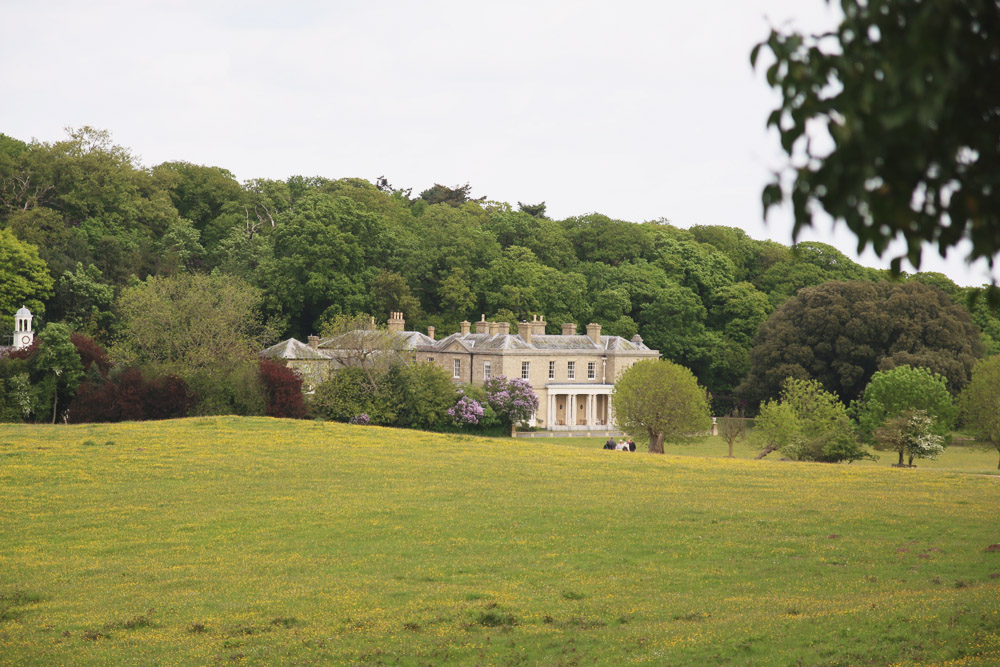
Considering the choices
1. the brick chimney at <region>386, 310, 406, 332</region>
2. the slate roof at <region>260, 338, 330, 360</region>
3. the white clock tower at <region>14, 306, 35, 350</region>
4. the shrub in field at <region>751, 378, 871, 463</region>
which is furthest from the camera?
the brick chimney at <region>386, 310, 406, 332</region>

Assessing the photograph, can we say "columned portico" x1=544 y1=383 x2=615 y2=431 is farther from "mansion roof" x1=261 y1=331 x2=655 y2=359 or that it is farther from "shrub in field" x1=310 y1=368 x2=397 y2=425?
"shrub in field" x1=310 y1=368 x2=397 y2=425

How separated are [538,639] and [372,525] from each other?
1113cm

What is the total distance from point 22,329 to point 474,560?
55.7 metres

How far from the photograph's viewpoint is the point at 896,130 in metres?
4.86

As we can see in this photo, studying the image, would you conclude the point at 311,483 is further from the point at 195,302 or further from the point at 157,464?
the point at 195,302

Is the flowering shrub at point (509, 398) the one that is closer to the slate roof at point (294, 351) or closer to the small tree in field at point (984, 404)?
the slate roof at point (294, 351)

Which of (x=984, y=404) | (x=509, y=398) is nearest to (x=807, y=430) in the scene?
(x=984, y=404)

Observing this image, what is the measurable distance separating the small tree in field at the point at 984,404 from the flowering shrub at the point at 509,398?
1034 inches

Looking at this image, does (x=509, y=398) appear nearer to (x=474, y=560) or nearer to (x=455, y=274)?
(x=455, y=274)

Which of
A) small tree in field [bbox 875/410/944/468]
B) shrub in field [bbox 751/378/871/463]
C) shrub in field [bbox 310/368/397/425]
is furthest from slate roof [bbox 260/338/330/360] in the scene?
small tree in field [bbox 875/410/944/468]

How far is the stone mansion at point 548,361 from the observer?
74000 millimetres

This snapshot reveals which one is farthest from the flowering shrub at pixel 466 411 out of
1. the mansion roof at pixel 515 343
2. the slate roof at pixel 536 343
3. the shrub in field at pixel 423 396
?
the slate roof at pixel 536 343

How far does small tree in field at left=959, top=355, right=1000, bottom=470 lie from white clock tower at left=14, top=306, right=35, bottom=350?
56891mm

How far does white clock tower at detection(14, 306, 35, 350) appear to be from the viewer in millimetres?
62250
